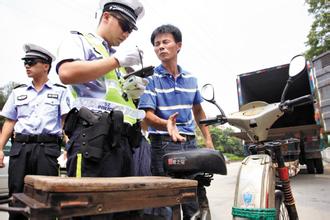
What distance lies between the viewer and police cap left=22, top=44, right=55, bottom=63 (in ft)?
9.83

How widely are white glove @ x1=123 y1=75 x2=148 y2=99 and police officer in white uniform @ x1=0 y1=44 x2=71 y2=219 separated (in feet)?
3.74

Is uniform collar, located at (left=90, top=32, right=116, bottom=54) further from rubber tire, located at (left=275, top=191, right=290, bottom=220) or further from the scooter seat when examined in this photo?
rubber tire, located at (left=275, top=191, right=290, bottom=220)

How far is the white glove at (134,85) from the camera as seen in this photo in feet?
5.80

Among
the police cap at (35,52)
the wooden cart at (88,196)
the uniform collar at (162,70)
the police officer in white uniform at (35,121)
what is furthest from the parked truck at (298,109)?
the wooden cart at (88,196)

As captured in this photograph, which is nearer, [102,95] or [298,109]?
[102,95]

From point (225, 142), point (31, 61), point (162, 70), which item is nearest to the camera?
point (162, 70)

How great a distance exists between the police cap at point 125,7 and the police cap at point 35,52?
141 cm

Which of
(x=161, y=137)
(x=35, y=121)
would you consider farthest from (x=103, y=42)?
(x=35, y=121)

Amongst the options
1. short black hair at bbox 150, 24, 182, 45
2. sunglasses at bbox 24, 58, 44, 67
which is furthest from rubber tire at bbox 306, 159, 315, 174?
sunglasses at bbox 24, 58, 44, 67

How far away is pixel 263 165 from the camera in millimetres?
1638

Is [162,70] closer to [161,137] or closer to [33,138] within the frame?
[161,137]

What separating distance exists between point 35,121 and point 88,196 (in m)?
2.11

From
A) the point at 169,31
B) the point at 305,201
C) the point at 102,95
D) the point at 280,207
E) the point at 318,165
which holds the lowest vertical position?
the point at 305,201

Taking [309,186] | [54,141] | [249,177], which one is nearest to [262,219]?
[249,177]
